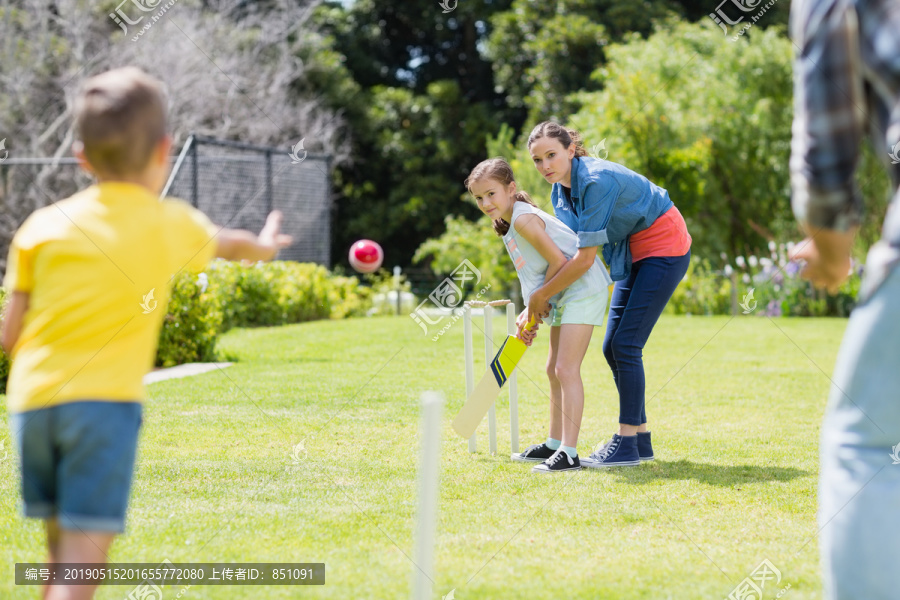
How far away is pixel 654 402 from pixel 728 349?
4.11 m

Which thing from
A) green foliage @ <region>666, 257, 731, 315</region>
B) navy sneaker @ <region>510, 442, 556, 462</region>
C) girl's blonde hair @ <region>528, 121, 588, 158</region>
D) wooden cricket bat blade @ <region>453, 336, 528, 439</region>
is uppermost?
girl's blonde hair @ <region>528, 121, 588, 158</region>

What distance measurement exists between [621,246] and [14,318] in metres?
3.32

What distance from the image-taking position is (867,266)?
1731 millimetres

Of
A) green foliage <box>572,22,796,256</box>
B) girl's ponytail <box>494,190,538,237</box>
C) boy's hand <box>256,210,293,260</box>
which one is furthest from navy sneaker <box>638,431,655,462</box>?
green foliage <box>572,22,796,256</box>

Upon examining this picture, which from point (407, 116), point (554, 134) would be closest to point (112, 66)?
point (407, 116)

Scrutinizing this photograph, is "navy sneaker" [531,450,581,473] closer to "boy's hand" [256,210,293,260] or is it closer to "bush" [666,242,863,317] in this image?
"boy's hand" [256,210,293,260]

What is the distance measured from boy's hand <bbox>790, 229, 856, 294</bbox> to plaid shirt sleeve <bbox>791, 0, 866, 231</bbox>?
0.12 ft

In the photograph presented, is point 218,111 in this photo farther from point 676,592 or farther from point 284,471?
point 676,592

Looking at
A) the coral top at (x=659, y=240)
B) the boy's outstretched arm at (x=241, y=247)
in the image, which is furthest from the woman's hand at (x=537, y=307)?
the boy's outstretched arm at (x=241, y=247)

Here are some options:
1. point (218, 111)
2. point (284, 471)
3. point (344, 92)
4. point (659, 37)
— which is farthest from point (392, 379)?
point (344, 92)

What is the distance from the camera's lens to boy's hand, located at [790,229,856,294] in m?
1.83

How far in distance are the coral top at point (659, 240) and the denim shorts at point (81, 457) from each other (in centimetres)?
323

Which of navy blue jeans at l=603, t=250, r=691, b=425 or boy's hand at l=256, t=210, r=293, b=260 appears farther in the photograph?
navy blue jeans at l=603, t=250, r=691, b=425

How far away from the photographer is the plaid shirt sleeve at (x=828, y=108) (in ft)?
5.61
